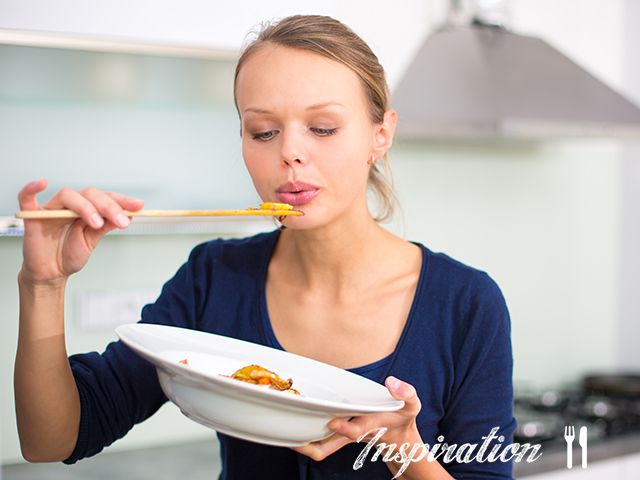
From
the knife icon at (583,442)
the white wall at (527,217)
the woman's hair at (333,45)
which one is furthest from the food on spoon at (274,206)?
the knife icon at (583,442)

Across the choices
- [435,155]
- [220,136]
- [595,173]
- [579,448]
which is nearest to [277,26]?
[220,136]

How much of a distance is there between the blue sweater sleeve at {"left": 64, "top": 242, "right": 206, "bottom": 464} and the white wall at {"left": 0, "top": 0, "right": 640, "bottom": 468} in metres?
0.78

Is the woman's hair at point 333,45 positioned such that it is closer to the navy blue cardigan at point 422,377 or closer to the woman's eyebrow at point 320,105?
the woman's eyebrow at point 320,105

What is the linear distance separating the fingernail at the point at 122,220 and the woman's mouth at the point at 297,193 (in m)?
0.27

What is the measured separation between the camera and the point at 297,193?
916 millimetres

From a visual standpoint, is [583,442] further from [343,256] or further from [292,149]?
[292,149]

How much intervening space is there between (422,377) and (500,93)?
3.43 feet

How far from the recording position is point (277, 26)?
1009 mm

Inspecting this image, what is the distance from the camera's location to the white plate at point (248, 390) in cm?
62

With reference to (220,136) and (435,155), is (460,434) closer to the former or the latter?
(220,136)

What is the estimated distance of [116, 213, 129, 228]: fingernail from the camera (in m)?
0.70

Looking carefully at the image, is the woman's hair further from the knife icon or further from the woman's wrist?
the knife icon

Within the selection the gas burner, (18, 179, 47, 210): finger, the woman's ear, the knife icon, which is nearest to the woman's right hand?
(18, 179, 47, 210): finger

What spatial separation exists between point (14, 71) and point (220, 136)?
524mm
